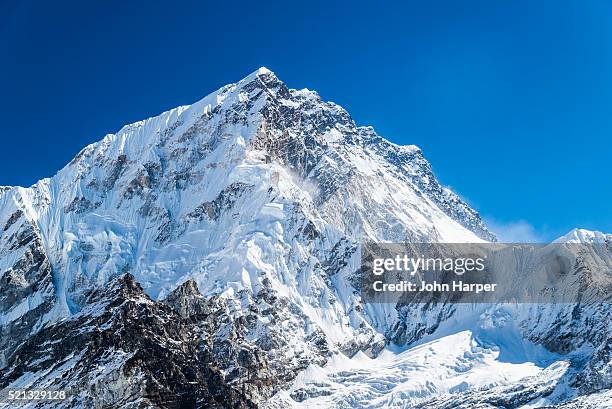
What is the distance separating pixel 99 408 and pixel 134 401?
279 inches

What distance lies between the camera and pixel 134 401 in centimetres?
19950

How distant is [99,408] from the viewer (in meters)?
200
